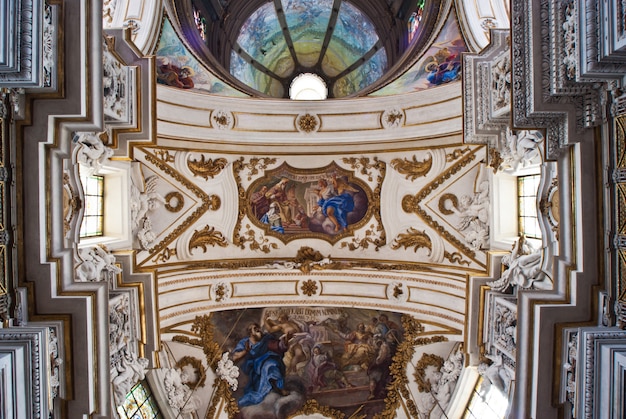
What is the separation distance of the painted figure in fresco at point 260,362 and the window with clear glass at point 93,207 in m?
4.82

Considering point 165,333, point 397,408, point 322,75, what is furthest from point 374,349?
point 322,75

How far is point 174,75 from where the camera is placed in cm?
1174

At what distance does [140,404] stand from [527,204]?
10341 mm

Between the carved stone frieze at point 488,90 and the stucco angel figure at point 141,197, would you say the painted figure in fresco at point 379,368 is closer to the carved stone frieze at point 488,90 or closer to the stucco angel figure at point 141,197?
the carved stone frieze at point 488,90

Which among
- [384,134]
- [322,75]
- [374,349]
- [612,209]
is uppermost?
[322,75]

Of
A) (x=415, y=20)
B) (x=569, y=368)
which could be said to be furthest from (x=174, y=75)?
(x=569, y=368)

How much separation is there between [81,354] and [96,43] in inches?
194

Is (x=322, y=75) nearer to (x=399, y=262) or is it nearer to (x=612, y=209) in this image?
(x=399, y=262)

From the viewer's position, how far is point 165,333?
463 inches

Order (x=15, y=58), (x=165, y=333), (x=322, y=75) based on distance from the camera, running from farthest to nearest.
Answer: (x=322, y=75)
(x=165, y=333)
(x=15, y=58)

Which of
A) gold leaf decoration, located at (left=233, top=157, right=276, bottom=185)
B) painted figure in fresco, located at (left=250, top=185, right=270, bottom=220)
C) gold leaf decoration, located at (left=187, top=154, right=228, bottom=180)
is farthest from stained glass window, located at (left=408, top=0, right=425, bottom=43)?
gold leaf decoration, located at (left=187, top=154, right=228, bottom=180)

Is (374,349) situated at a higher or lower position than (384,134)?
lower

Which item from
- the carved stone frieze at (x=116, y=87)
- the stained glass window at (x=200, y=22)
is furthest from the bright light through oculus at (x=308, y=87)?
the carved stone frieze at (x=116, y=87)

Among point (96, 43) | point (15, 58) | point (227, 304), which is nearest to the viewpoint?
point (15, 58)
